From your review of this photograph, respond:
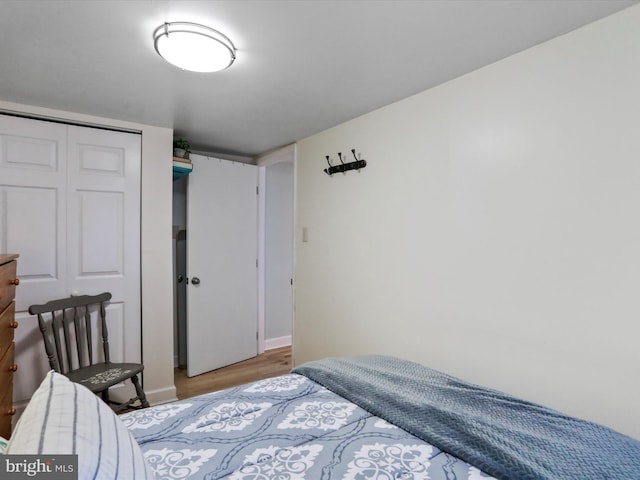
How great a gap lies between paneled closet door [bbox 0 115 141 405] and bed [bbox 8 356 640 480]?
5.43 ft

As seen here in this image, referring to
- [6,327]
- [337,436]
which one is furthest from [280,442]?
[6,327]

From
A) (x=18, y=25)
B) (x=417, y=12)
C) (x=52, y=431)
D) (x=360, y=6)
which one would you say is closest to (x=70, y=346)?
(x=18, y=25)

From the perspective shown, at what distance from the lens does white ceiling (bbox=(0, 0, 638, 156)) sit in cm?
135

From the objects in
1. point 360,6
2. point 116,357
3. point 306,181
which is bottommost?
point 116,357

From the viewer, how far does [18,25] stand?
57.2 inches

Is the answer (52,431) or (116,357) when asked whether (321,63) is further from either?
(116,357)

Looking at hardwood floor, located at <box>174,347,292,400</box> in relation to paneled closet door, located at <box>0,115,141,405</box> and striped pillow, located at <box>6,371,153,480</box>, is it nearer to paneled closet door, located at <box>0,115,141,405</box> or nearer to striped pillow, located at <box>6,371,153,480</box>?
paneled closet door, located at <box>0,115,141,405</box>

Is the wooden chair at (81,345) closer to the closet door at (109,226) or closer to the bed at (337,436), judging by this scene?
the closet door at (109,226)

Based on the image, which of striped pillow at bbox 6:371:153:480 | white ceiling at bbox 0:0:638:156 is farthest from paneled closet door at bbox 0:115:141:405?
striped pillow at bbox 6:371:153:480

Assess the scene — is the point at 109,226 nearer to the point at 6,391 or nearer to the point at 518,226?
the point at 6,391

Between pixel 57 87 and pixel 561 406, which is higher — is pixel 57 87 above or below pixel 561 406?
above

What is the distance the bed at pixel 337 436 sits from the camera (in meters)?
0.77

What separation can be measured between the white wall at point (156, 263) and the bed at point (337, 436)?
1.64 meters

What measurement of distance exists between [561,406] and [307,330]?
2.02 metres
